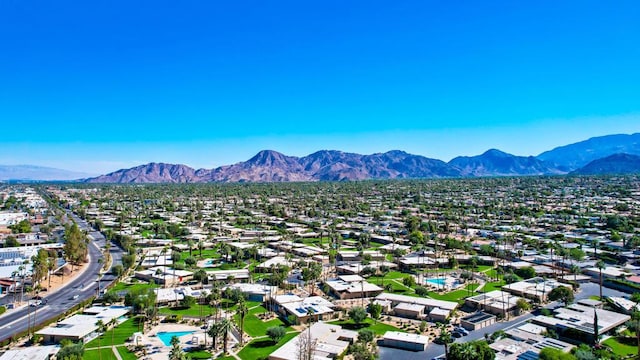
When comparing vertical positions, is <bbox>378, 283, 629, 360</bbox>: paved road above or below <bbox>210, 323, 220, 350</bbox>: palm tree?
below

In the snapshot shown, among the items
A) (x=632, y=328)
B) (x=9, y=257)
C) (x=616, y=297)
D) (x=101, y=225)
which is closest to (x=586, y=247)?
(x=616, y=297)

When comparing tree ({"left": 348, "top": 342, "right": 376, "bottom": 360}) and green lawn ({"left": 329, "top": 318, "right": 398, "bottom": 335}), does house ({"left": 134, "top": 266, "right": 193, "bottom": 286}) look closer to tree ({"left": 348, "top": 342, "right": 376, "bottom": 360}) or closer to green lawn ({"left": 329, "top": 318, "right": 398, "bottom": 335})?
green lawn ({"left": 329, "top": 318, "right": 398, "bottom": 335})

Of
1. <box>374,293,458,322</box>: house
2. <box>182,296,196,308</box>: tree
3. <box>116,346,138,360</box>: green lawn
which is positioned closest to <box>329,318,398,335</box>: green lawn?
<box>374,293,458,322</box>: house

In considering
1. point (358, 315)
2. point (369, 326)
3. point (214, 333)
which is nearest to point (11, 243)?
point (214, 333)

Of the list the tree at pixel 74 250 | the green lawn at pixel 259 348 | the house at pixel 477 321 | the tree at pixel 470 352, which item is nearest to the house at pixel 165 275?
the tree at pixel 74 250

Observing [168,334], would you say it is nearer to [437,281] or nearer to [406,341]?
[406,341]

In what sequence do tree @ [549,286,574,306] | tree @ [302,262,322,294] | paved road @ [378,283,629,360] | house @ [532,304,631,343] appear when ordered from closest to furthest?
1. paved road @ [378,283,629,360]
2. house @ [532,304,631,343]
3. tree @ [549,286,574,306]
4. tree @ [302,262,322,294]

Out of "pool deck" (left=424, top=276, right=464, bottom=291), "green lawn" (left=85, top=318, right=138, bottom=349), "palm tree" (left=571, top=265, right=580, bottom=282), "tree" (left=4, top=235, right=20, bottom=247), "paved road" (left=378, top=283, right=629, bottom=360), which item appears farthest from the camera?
"tree" (left=4, top=235, right=20, bottom=247)
